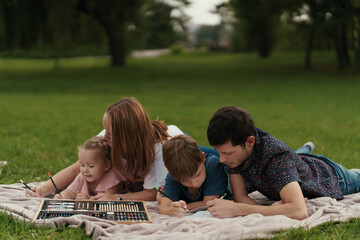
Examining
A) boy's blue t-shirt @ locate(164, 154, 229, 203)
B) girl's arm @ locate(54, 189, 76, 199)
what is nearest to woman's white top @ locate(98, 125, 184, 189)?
boy's blue t-shirt @ locate(164, 154, 229, 203)

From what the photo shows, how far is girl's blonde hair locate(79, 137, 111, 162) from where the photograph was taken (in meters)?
A: 3.89

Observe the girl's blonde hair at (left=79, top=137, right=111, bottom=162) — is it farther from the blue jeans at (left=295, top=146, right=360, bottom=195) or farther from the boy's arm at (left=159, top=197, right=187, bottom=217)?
the blue jeans at (left=295, top=146, right=360, bottom=195)

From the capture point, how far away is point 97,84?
1577 centimetres

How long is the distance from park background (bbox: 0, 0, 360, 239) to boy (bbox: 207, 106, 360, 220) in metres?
0.29

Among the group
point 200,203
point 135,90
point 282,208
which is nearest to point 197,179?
point 200,203

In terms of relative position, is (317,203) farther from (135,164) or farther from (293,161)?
(135,164)

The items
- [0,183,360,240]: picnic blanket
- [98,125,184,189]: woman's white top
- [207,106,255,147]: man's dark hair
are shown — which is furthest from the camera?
[98,125,184,189]: woman's white top

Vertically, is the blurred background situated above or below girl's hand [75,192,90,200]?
above

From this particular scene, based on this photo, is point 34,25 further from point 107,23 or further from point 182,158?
point 182,158

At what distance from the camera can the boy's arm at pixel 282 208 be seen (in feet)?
10.00

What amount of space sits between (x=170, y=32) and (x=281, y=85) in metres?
33.3

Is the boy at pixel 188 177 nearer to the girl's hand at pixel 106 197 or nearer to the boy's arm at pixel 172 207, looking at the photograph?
the boy's arm at pixel 172 207

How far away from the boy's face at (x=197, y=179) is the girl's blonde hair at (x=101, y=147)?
0.87 metres

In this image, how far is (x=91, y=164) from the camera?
12.7 ft
